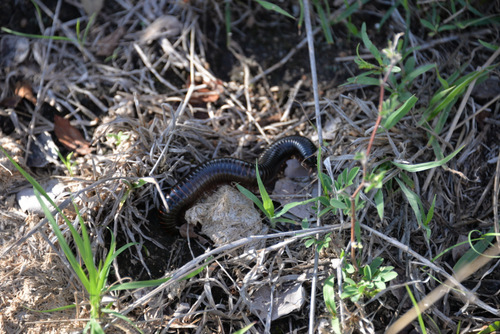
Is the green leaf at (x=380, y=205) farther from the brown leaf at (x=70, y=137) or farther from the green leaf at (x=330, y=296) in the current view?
the brown leaf at (x=70, y=137)

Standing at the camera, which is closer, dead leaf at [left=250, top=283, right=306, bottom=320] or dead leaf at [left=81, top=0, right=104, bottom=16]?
dead leaf at [left=250, top=283, right=306, bottom=320]

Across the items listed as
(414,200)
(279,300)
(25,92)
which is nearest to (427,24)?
(414,200)

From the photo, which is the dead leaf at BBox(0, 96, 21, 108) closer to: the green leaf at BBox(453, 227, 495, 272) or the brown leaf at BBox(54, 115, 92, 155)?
the brown leaf at BBox(54, 115, 92, 155)

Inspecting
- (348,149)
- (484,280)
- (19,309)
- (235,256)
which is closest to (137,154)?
(235,256)

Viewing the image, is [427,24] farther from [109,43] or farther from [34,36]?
[34,36]

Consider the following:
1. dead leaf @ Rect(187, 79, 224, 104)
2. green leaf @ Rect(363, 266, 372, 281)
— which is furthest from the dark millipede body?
green leaf @ Rect(363, 266, 372, 281)

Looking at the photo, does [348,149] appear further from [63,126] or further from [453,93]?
[63,126]
